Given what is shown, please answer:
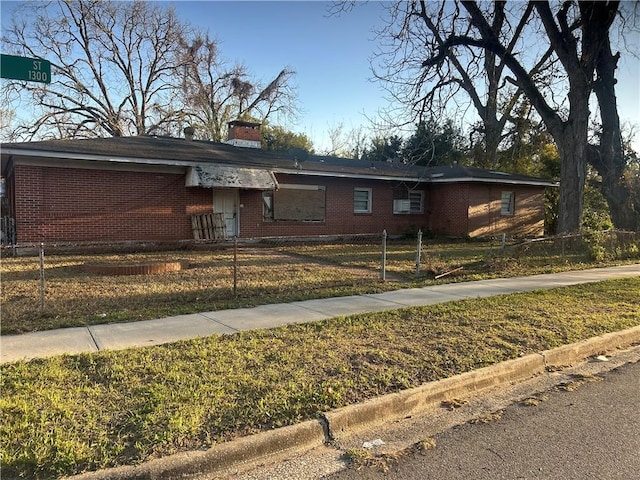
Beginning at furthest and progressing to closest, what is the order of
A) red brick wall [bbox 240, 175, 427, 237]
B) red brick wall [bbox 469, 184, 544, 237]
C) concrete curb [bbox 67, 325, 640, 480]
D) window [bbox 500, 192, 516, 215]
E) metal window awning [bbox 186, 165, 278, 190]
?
window [bbox 500, 192, 516, 215]
red brick wall [bbox 469, 184, 544, 237]
red brick wall [bbox 240, 175, 427, 237]
metal window awning [bbox 186, 165, 278, 190]
concrete curb [bbox 67, 325, 640, 480]

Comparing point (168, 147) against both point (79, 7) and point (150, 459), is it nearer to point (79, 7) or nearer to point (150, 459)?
point (150, 459)

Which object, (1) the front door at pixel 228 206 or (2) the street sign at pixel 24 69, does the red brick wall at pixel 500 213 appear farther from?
(2) the street sign at pixel 24 69

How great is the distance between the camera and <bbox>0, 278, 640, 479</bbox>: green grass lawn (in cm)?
318

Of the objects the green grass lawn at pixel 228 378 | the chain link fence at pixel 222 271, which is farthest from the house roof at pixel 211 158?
the green grass lawn at pixel 228 378

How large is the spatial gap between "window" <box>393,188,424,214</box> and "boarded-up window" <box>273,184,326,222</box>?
416cm

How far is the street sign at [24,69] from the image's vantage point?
489 cm

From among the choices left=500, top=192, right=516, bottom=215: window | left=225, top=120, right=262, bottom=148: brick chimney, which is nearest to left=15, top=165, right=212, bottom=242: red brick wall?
left=225, top=120, right=262, bottom=148: brick chimney

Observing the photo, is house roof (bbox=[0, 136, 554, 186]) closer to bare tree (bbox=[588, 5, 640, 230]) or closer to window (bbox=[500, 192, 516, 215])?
window (bbox=[500, 192, 516, 215])

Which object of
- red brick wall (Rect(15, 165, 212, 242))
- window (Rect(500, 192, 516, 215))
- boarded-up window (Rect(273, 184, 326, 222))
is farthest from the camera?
window (Rect(500, 192, 516, 215))

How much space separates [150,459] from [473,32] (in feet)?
59.2

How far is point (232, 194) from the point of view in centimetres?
1755

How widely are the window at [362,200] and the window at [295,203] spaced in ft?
5.97

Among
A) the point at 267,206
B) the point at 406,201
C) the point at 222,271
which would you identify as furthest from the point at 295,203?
the point at 222,271

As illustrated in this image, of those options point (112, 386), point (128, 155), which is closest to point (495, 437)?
point (112, 386)
